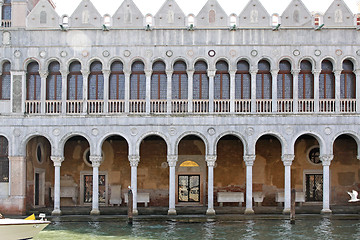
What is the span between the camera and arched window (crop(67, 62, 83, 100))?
2503 cm

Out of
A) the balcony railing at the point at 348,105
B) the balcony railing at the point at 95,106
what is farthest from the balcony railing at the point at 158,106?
the balcony railing at the point at 348,105

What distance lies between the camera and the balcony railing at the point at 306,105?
24.4 m

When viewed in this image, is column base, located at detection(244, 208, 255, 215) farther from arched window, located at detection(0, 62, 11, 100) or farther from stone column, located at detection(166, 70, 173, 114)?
arched window, located at detection(0, 62, 11, 100)

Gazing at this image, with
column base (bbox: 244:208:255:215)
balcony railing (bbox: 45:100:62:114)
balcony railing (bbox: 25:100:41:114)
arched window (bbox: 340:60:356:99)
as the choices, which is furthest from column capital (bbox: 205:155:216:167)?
balcony railing (bbox: 25:100:41:114)

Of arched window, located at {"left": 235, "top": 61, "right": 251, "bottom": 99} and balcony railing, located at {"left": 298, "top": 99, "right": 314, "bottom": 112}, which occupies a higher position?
arched window, located at {"left": 235, "top": 61, "right": 251, "bottom": 99}

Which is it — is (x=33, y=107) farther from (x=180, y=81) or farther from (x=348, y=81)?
(x=348, y=81)

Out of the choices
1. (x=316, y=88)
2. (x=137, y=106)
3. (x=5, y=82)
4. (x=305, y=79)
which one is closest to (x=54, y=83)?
(x=5, y=82)

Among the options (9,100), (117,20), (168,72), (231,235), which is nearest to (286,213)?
(231,235)

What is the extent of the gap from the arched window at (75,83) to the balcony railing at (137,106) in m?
2.23

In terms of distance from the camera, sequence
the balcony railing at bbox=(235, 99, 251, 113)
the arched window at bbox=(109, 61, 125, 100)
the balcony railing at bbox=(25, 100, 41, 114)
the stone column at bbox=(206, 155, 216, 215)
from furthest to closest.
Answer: the arched window at bbox=(109, 61, 125, 100), the balcony railing at bbox=(25, 100, 41, 114), the balcony railing at bbox=(235, 99, 251, 113), the stone column at bbox=(206, 155, 216, 215)

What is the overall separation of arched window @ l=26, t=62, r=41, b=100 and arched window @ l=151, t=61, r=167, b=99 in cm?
494

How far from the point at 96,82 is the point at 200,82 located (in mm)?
4511

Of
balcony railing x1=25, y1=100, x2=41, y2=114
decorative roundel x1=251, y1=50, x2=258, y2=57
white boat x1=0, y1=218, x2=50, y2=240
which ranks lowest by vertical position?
white boat x1=0, y1=218, x2=50, y2=240

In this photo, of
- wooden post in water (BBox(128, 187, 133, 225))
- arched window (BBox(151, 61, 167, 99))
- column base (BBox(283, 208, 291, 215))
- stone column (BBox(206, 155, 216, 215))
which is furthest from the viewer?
arched window (BBox(151, 61, 167, 99))
